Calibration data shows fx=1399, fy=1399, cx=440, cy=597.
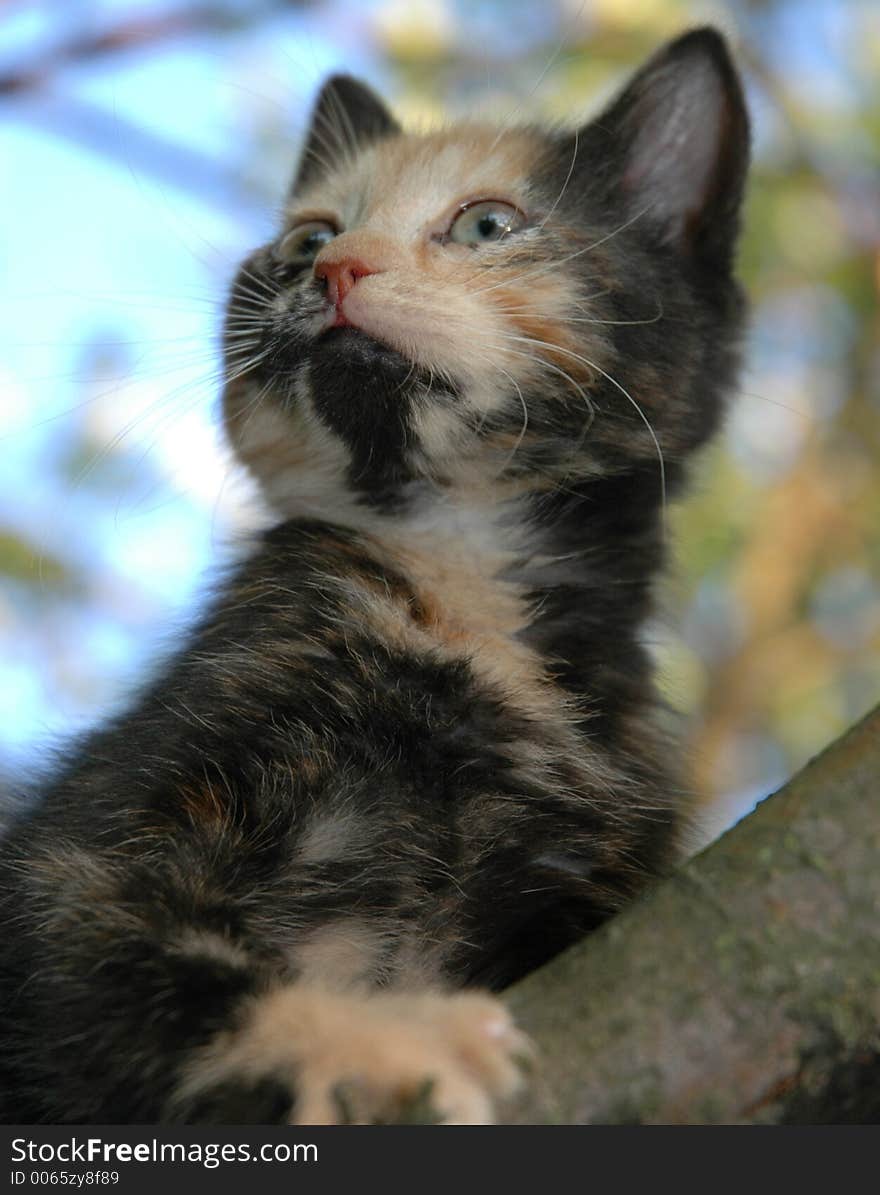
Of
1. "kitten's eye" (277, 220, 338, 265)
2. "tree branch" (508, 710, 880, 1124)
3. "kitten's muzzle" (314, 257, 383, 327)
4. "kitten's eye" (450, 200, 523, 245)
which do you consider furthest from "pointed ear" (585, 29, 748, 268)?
"tree branch" (508, 710, 880, 1124)

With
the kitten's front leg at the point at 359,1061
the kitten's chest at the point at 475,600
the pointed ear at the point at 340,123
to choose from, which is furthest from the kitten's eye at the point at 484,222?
the kitten's front leg at the point at 359,1061

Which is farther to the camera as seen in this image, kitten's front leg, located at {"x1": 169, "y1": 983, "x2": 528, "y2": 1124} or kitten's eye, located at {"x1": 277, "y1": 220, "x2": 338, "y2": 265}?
kitten's eye, located at {"x1": 277, "y1": 220, "x2": 338, "y2": 265}

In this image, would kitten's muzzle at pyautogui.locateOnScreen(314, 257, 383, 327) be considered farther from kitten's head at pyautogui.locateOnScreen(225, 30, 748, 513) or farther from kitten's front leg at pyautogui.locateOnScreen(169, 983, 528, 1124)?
kitten's front leg at pyautogui.locateOnScreen(169, 983, 528, 1124)

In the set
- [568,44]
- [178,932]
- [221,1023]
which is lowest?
[221,1023]

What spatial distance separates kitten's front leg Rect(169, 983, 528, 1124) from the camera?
1600mm

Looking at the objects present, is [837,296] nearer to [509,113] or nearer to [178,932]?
[509,113]

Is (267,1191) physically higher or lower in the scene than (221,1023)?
lower

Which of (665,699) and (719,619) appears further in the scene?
(719,619)

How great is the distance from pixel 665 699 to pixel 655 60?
4.96 feet

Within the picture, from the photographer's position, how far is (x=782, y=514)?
5.59 metres

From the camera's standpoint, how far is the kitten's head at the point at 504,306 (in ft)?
8.71

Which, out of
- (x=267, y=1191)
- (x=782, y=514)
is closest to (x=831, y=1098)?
Result: (x=267, y=1191)

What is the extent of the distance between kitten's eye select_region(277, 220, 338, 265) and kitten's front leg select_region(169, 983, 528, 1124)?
72.3 inches

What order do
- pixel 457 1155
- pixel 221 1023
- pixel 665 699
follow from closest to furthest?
pixel 457 1155 < pixel 221 1023 < pixel 665 699
